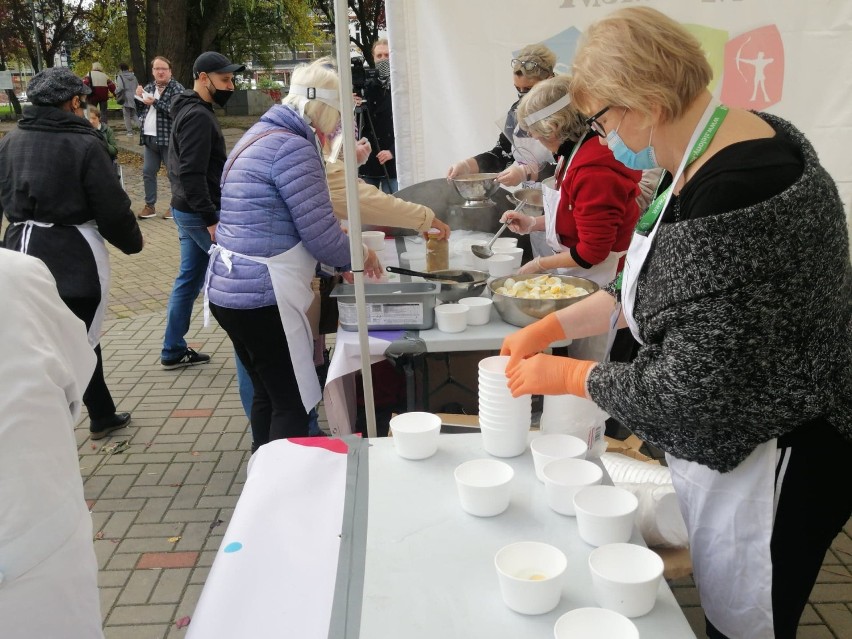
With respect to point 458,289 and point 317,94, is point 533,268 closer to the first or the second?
point 458,289

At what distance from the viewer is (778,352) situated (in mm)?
1302

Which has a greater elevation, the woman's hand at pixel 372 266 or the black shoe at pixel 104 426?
the woman's hand at pixel 372 266

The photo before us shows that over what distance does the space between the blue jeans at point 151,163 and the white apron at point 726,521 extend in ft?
23.9

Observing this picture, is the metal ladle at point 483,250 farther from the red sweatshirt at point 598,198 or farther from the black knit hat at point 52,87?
the black knit hat at point 52,87

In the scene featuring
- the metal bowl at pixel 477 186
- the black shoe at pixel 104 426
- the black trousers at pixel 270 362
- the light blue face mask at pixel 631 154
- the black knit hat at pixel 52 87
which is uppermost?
the black knit hat at pixel 52 87

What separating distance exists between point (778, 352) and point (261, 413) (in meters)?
2.42

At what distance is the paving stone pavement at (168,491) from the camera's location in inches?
103

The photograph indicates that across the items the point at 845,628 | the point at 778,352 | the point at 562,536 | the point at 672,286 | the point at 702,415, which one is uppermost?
the point at 672,286

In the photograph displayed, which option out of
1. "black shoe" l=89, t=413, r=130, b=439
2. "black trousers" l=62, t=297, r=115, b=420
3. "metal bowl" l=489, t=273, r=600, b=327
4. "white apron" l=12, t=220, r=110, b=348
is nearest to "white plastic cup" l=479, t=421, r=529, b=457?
"metal bowl" l=489, t=273, r=600, b=327

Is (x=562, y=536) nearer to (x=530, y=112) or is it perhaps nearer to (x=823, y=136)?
(x=530, y=112)

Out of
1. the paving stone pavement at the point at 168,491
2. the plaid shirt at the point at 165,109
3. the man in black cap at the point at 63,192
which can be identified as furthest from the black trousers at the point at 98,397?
the plaid shirt at the point at 165,109

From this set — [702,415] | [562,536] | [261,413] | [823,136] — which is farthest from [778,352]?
[823,136]

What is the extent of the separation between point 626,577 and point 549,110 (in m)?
2.02

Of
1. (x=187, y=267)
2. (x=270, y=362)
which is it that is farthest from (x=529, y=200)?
(x=187, y=267)
